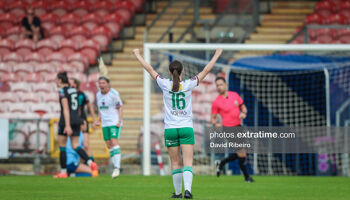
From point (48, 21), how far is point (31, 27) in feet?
2.86

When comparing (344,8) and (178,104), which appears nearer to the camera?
(178,104)

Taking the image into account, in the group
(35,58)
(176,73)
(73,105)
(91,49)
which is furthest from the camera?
(91,49)

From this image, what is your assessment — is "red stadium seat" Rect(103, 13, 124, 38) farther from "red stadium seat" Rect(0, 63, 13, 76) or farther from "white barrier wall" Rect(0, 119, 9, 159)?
"white barrier wall" Rect(0, 119, 9, 159)

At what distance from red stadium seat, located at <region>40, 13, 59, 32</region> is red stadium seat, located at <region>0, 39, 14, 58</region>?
122 cm

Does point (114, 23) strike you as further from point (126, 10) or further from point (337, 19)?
point (337, 19)

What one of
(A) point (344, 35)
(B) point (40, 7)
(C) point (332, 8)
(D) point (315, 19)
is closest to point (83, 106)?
(A) point (344, 35)

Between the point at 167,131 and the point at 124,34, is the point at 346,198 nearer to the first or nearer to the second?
the point at 167,131

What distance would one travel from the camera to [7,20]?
67.1 feet

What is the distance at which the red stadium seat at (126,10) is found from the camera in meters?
20.2

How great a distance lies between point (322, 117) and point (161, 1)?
27.6 feet

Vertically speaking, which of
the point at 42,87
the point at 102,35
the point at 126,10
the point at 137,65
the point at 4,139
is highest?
the point at 126,10

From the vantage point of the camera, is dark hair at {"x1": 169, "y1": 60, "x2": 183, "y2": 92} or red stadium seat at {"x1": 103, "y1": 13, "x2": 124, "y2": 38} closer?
dark hair at {"x1": 169, "y1": 60, "x2": 183, "y2": 92}

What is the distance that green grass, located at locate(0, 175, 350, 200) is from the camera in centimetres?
842

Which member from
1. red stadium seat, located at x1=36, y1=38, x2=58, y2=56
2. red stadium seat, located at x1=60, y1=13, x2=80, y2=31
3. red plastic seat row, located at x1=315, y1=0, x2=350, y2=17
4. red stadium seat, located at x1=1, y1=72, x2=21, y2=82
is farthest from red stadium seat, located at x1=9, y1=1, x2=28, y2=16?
red plastic seat row, located at x1=315, y1=0, x2=350, y2=17
